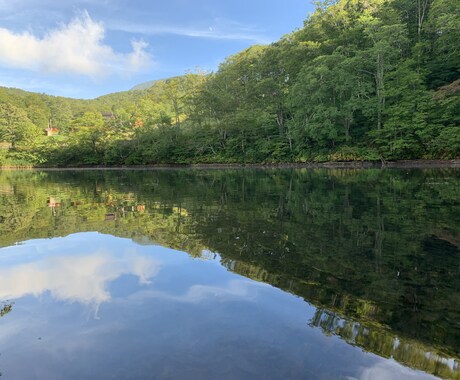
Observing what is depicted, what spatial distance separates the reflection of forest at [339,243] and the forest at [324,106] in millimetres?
18331

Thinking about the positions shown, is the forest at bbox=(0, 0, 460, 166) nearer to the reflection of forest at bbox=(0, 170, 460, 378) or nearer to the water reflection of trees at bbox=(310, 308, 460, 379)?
the reflection of forest at bbox=(0, 170, 460, 378)

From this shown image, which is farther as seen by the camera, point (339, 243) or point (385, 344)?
point (339, 243)

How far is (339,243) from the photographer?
583cm

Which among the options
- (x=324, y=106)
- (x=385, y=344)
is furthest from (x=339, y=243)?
(x=324, y=106)

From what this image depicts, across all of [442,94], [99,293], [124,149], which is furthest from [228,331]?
[124,149]

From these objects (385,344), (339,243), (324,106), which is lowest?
(385,344)

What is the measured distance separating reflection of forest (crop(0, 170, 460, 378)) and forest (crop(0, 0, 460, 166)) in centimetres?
Answer: 1833

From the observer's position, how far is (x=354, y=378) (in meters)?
2.44

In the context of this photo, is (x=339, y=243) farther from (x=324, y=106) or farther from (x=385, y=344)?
(x=324, y=106)

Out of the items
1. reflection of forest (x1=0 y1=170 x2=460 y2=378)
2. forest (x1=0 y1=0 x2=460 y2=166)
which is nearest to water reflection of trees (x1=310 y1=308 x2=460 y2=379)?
reflection of forest (x1=0 y1=170 x2=460 y2=378)

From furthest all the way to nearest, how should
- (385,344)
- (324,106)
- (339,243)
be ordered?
(324,106), (339,243), (385,344)

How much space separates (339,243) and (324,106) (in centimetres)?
3006

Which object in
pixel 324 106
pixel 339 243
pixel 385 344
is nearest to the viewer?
→ pixel 385 344

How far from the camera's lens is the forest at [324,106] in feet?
94.2
